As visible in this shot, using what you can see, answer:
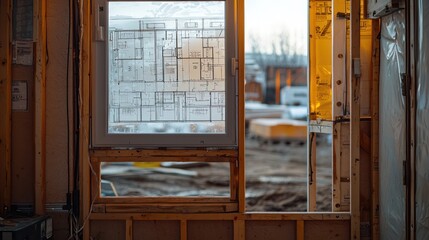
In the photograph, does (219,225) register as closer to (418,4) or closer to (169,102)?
(169,102)

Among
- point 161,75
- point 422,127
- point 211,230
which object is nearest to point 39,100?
point 161,75

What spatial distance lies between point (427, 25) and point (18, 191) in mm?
3140

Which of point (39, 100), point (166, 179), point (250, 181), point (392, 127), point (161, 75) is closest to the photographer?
point (392, 127)

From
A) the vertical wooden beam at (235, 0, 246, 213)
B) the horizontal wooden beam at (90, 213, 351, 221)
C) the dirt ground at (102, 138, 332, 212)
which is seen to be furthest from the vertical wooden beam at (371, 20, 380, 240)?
the dirt ground at (102, 138, 332, 212)

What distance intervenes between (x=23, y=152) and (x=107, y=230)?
0.88m

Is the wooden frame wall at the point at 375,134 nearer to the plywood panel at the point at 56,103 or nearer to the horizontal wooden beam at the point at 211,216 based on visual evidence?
the horizontal wooden beam at the point at 211,216

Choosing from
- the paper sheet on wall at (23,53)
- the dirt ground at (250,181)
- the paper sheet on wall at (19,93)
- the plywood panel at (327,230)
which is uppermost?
the paper sheet on wall at (23,53)

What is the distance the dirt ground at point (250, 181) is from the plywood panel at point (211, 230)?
3590 millimetres

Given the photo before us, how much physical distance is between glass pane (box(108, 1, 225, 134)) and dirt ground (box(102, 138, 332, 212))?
12.6 feet

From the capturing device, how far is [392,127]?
392 cm

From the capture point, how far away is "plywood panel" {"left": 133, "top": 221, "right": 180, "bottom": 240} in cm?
429

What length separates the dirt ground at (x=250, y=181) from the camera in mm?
8617

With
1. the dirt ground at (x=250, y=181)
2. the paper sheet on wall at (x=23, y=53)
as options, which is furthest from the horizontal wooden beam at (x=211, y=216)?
the dirt ground at (x=250, y=181)

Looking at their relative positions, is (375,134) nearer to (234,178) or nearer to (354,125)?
(354,125)
